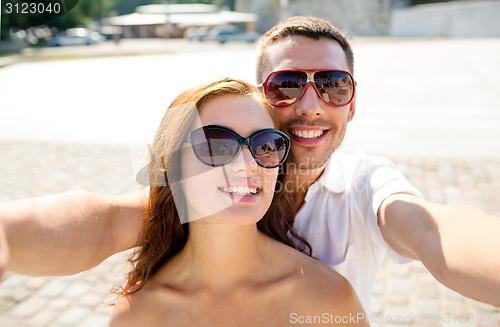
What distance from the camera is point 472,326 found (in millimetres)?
3141

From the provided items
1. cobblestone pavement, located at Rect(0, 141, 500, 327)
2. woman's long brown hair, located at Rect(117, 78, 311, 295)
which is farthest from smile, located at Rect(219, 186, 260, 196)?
cobblestone pavement, located at Rect(0, 141, 500, 327)

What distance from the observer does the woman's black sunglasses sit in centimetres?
160

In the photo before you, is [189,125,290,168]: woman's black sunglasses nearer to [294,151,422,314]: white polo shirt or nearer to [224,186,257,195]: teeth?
[224,186,257,195]: teeth

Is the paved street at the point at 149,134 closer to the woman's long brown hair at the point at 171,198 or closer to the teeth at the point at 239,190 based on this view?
the woman's long brown hair at the point at 171,198

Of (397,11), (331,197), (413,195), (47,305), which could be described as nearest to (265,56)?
(331,197)

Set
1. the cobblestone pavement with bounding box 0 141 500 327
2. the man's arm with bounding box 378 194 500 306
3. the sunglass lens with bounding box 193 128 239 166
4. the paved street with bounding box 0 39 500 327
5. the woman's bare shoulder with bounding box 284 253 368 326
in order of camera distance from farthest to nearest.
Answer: the paved street with bounding box 0 39 500 327 < the cobblestone pavement with bounding box 0 141 500 327 < the woman's bare shoulder with bounding box 284 253 368 326 < the sunglass lens with bounding box 193 128 239 166 < the man's arm with bounding box 378 194 500 306

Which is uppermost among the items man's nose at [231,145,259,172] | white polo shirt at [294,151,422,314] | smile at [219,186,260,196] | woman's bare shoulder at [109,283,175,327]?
man's nose at [231,145,259,172]

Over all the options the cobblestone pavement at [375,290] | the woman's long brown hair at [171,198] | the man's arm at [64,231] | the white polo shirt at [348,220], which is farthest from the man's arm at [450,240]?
the cobblestone pavement at [375,290]

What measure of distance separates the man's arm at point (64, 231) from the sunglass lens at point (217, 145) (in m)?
0.42

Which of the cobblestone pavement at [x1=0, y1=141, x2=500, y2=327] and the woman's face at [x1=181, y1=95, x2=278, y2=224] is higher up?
the woman's face at [x1=181, y1=95, x2=278, y2=224]

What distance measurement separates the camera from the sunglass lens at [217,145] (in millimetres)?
1593

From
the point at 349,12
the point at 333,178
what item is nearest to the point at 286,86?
the point at 333,178

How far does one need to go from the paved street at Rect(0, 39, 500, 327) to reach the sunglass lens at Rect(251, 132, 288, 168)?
41 cm

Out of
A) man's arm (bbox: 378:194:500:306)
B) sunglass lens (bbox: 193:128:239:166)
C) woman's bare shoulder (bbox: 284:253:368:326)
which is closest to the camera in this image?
man's arm (bbox: 378:194:500:306)
